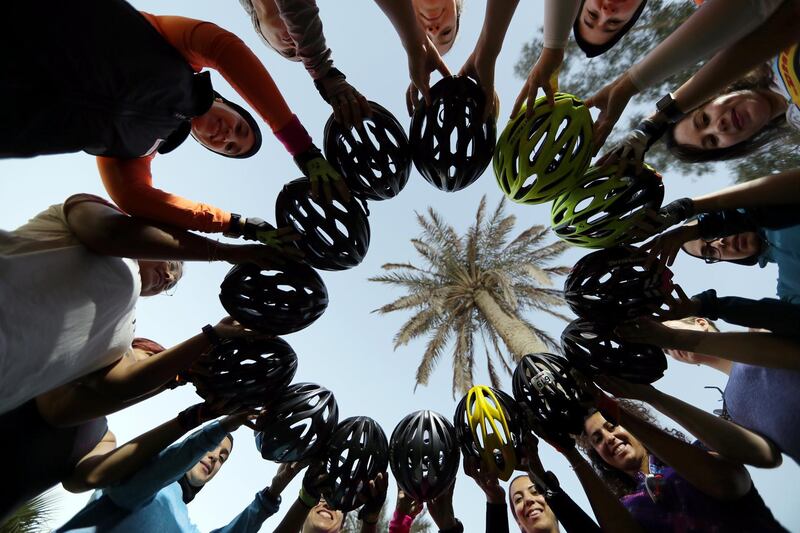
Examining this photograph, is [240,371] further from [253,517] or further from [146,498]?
[253,517]

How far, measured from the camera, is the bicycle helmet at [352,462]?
3123 mm

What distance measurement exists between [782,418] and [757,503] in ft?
1.96

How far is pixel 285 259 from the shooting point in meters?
2.93

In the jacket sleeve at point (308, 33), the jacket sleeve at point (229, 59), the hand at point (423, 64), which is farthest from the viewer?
the hand at point (423, 64)

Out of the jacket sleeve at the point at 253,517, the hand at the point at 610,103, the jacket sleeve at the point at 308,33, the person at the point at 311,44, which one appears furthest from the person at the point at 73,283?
the hand at the point at 610,103

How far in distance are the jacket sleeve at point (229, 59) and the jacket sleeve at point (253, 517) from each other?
3140mm

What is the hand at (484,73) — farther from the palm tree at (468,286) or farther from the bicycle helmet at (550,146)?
the palm tree at (468,286)

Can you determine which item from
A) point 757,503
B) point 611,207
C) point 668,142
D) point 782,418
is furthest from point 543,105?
point 757,503

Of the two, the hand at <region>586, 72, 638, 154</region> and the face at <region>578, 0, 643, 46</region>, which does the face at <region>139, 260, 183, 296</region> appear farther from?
the face at <region>578, 0, 643, 46</region>

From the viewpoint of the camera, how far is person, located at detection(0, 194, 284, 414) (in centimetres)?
209

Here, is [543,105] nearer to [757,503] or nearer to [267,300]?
[267,300]

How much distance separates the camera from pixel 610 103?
281 cm

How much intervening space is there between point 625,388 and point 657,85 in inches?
221

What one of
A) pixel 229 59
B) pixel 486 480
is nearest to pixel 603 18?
pixel 229 59
